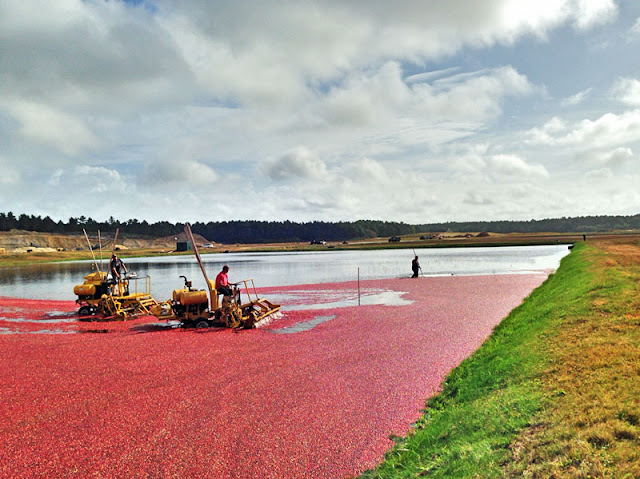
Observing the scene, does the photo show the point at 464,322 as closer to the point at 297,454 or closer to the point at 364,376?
the point at 364,376

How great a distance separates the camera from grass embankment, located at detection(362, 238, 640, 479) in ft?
17.7

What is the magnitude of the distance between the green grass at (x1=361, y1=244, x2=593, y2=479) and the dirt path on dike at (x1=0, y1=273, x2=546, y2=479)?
56cm

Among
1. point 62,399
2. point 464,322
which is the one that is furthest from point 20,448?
point 464,322

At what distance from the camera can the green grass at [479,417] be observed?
599cm

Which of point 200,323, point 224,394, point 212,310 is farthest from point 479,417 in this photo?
point 200,323

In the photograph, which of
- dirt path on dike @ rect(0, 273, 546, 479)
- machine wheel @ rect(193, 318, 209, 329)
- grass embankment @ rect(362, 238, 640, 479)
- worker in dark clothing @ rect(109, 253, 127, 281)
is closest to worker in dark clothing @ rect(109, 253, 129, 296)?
worker in dark clothing @ rect(109, 253, 127, 281)

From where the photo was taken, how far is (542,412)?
22.2 feet

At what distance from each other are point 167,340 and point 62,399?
7160 millimetres

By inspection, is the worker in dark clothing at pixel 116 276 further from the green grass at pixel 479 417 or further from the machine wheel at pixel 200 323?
the green grass at pixel 479 417

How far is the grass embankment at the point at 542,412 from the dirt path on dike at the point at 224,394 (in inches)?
33.7

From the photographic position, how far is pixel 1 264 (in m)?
101

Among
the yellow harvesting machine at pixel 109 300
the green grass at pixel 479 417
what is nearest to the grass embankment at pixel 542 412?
the green grass at pixel 479 417

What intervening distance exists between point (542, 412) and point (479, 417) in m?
1.04

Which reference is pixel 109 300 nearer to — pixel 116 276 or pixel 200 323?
pixel 116 276
